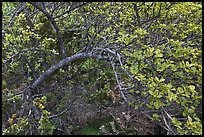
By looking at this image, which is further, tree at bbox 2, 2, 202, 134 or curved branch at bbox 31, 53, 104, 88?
curved branch at bbox 31, 53, 104, 88

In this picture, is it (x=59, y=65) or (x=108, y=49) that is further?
(x=59, y=65)

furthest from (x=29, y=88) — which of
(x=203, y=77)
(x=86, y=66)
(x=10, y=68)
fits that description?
(x=203, y=77)

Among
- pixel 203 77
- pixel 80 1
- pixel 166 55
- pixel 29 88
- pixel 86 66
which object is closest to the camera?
pixel 203 77

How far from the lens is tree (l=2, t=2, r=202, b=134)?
310cm

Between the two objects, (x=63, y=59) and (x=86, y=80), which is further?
(x=86, y=80)

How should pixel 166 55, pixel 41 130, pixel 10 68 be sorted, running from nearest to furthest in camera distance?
pixel 166 55, pixel 41 130, pixel 10 68

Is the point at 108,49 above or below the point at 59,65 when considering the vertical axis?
above

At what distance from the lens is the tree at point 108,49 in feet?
10.2

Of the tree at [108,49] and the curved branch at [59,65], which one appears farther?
the curved branch at [59,65]

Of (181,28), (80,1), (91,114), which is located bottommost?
(91,114)

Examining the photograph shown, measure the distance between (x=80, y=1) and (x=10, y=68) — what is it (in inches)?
76.8

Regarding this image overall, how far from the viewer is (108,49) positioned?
12.5 feet

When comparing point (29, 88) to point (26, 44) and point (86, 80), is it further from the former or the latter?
point (86, 80)

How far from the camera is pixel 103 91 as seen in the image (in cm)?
568
